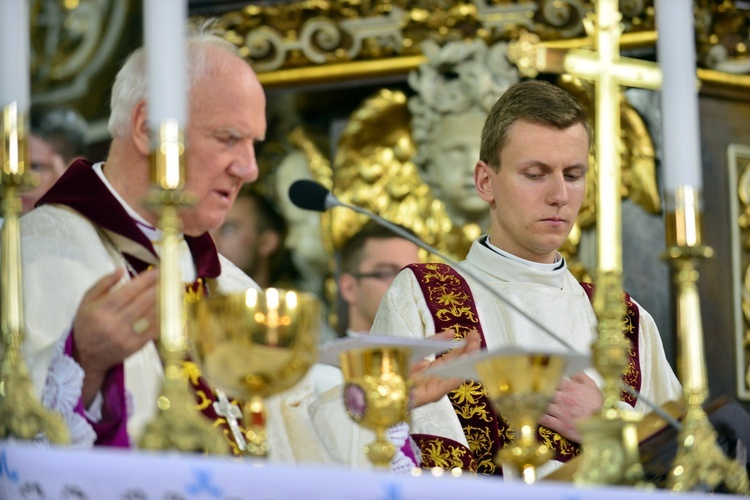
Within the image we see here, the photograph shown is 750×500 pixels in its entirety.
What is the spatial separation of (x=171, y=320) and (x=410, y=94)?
4317 millimetres

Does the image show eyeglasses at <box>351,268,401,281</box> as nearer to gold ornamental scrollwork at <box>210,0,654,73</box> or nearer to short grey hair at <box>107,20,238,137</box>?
gold ornamental scrollwork at <box>210,0,654,73</box>

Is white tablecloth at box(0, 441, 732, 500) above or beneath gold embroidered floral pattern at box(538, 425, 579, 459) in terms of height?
above

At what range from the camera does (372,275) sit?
23.0 feet

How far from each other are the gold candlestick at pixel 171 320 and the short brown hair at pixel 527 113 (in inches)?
68.1

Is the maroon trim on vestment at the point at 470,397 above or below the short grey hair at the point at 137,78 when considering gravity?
below

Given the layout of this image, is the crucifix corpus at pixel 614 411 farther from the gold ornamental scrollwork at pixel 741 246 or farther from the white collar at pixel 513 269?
the gold ornamental scrollwork at pixel 741 246

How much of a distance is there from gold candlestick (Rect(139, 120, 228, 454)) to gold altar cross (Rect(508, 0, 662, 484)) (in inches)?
25.5

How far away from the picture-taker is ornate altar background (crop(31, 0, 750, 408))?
678 cm

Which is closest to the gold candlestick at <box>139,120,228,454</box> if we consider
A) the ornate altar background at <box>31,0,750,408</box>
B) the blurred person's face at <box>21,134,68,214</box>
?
the blurred person's face at <box>21,134,68,214</box>

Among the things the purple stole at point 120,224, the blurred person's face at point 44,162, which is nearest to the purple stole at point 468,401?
the purple stole at point 120,224

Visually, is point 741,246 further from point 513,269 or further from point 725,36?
point 513,269

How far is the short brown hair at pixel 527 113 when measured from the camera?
4.56 metres

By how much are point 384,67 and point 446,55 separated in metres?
0.27

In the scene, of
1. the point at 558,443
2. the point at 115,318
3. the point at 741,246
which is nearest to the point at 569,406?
the point at 558,443
